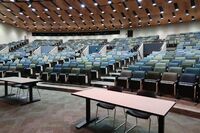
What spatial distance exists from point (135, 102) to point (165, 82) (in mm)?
2565

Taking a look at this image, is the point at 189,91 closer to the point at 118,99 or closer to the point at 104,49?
the point at 118,99

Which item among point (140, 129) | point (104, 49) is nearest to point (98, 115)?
point (140, 129)

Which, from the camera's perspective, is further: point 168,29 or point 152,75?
point 168,29

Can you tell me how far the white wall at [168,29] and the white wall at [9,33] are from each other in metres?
14.4

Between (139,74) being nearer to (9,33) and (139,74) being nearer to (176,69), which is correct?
(176,69)

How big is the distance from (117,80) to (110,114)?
1968 millimetres

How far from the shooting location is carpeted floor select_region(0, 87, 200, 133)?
3.88 m

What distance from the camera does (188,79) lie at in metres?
5.36

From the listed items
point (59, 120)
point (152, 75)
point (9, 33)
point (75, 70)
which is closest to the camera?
point (59, 120)

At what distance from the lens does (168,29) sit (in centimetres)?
2145

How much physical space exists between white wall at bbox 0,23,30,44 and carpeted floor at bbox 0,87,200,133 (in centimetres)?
1895

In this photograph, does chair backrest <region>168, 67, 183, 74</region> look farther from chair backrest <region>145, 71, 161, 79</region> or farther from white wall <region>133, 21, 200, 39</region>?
white wall <region>133, 21, 200, 39</region>

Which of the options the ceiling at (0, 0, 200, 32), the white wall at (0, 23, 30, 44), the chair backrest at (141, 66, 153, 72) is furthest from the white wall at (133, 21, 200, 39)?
the chair backrest at (141, 66, 153, 72)

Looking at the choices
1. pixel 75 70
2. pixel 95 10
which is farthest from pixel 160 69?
pixel 95 10
